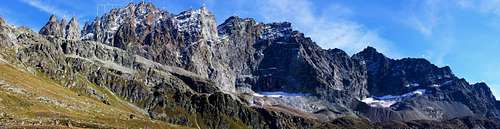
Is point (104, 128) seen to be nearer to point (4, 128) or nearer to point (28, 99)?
point (4, 128)

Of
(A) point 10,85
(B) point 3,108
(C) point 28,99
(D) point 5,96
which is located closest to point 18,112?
(B) point 3,108

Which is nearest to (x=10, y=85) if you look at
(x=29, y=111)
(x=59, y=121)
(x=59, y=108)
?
(x=59, y=108)

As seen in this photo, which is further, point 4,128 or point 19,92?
point 19,92

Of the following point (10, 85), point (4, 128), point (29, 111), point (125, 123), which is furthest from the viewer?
point (10, 85)

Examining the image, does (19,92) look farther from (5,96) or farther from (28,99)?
(5,96)

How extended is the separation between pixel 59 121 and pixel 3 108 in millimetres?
25594

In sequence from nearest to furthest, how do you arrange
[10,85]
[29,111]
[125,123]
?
[29,111], [125,123], [10,85]

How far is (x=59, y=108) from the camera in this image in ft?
634

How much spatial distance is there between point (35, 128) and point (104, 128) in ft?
107

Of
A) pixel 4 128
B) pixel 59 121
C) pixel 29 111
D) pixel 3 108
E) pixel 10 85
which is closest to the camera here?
pixel 4 128

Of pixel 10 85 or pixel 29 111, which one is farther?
pixel 10 85

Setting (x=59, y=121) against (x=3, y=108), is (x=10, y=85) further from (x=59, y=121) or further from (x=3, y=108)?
(x=59, y=121)

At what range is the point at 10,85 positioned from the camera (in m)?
196

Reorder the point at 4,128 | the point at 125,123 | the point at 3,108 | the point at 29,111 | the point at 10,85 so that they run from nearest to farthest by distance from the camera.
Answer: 1. the point at 4,128
2. the point at 3,108
3. the point at 29,111
4. the point at 125,123
5. the point at 10,85
